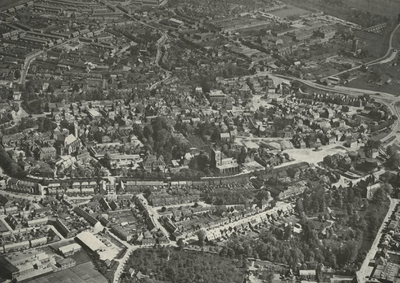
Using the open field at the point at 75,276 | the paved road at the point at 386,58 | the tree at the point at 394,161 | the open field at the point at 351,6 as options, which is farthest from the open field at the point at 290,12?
the open field at the point at 75,276

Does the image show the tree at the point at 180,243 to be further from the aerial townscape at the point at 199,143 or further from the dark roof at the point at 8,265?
the dark roof at the point at 8,265

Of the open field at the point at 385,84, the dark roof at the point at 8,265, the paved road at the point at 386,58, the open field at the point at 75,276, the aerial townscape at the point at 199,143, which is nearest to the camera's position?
the open field at the point at 75,276

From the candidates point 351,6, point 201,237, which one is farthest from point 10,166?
point 351,6

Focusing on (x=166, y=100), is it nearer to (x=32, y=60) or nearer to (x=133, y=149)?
(x=133, y=149)

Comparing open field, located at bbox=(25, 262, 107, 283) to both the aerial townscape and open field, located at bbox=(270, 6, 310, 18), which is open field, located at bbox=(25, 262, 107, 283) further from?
open field, located at bbox=(270, 6, 310, 18)

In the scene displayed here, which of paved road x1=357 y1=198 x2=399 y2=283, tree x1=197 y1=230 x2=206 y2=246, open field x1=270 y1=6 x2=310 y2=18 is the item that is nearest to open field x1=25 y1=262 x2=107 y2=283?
tree x1=197 y1=230 x2=206 y2=246

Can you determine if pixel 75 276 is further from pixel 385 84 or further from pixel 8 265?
pixel 385 84
